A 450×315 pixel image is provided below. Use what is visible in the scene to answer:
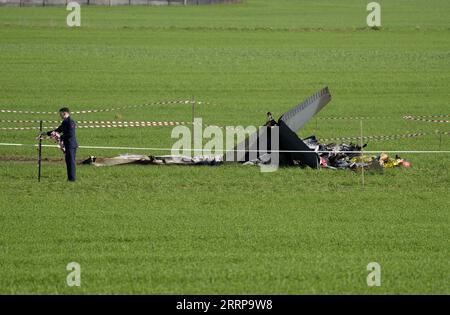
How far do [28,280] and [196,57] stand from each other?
117ft

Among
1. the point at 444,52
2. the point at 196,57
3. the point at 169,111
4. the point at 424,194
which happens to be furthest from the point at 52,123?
the point at 444,52

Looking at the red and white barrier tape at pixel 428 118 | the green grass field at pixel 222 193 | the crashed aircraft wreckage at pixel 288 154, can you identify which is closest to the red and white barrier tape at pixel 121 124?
the green grass field at pixel 222 193

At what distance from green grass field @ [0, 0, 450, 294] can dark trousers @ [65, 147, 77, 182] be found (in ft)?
0.74

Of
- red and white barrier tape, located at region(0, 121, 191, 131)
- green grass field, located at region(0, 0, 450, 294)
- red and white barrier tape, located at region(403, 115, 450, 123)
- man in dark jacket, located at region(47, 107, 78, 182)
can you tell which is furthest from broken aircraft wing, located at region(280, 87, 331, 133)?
red and white barrier tape, located at region(403, 115, 450, 123)

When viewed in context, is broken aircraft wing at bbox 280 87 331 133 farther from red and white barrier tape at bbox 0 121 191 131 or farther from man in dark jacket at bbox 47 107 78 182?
man in dark jacket at bbox 47 107 78 182

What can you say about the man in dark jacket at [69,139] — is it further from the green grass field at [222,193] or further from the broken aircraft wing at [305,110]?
the broken aircraft wing at [305,110]

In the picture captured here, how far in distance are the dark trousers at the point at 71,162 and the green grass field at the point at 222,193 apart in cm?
22

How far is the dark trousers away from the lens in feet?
72.0

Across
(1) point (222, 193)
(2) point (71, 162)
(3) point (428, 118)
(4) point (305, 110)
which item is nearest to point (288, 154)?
(4) point (305, 110)

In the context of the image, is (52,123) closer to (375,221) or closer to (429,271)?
(375,221)

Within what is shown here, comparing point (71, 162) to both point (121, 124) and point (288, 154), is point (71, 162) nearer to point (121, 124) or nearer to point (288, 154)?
point (288, 154)

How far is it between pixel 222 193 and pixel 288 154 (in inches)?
121

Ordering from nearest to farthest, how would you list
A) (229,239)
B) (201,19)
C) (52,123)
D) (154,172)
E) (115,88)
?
(229,239) → (154,172) → (52,123) → (115,88) → (201,19)

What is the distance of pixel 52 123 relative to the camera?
30500 millimetres
